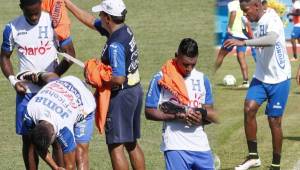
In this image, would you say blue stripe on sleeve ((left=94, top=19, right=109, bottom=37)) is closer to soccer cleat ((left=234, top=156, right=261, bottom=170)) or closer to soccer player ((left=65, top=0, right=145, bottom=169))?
soccer player ((left=65, top=0, right=145, bottom=169))

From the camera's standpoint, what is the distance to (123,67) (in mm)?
9383

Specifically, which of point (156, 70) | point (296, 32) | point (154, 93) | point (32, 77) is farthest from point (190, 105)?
point (296, 32)

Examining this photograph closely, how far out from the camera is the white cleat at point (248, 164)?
11.1 meters

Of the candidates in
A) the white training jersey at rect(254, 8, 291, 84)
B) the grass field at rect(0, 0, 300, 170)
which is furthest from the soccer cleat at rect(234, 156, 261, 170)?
the white training jersey at rect(254, 8, 291, 84)

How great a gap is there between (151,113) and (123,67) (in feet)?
3.49

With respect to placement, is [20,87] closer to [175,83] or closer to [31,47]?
[31,47]

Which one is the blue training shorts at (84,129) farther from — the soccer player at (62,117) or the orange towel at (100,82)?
the orange towel at (100,82)

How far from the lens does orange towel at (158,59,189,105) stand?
8.38 metres

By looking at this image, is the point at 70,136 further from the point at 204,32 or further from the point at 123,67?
the point at 204,32

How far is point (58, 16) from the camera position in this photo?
397 inches

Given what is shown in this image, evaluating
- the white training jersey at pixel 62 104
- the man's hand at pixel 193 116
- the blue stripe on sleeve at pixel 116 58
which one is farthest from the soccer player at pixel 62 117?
the man's hand at pixel 193 116

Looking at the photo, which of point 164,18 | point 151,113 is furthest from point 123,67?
point 164,18

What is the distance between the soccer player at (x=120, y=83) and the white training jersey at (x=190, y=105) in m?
0.98

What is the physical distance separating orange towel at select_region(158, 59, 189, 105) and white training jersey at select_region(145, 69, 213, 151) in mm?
45
